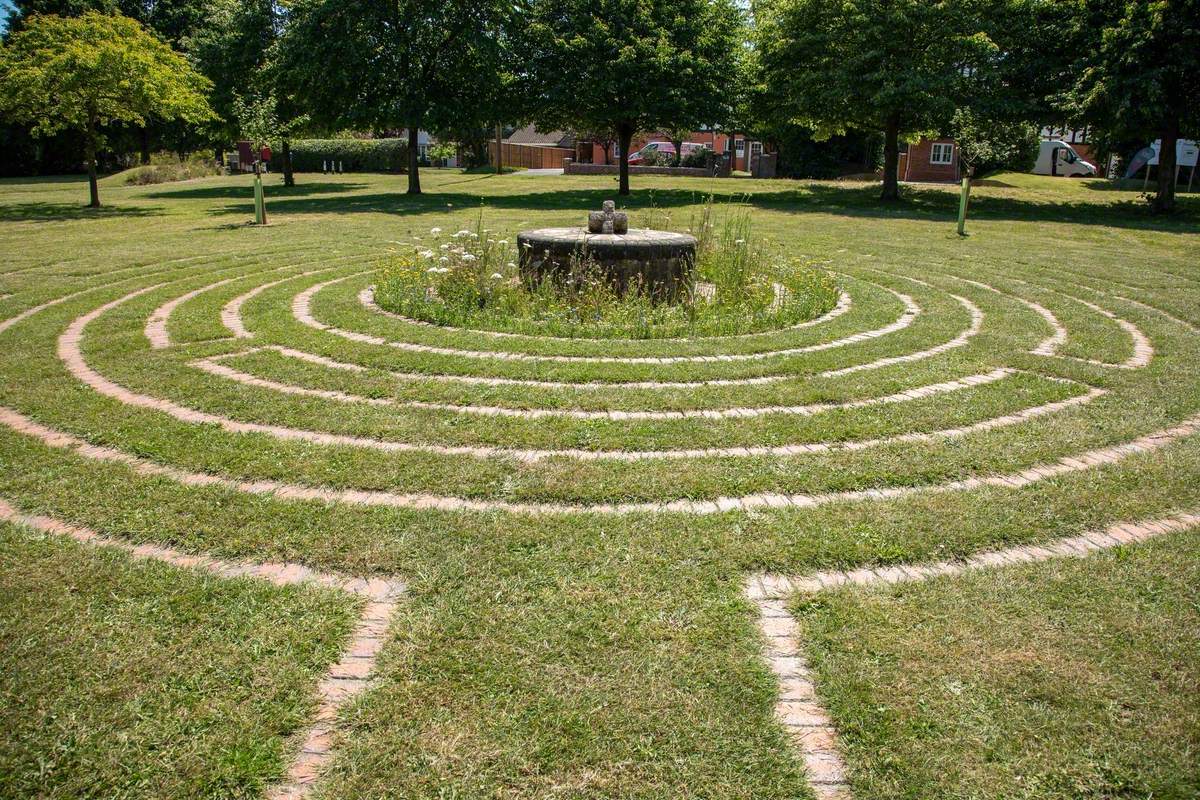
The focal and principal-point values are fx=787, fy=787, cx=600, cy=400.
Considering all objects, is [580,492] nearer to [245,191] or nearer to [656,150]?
[245,191]

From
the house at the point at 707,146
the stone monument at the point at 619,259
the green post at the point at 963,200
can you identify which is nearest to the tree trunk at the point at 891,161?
the green post at the point at 963,200

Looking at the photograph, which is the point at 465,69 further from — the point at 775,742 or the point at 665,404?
the point at 775,742

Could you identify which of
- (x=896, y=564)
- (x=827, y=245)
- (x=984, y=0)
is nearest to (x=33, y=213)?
(x=827, y=245)

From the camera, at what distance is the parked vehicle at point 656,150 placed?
1944 inches

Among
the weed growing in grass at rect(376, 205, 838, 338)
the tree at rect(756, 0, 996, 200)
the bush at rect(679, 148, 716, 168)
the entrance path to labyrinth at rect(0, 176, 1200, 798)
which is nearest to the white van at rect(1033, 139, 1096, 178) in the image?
the bush at rect(679, 148, 716, 168)

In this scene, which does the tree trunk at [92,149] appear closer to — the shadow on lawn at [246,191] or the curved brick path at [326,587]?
the shadow on lawn at [246,191]

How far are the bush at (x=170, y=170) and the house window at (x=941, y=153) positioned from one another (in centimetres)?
3768

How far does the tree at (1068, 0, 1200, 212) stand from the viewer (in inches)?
802

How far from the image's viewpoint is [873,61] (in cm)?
2433

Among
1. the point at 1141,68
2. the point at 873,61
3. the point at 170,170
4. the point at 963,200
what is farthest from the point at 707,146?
the point at 963,200

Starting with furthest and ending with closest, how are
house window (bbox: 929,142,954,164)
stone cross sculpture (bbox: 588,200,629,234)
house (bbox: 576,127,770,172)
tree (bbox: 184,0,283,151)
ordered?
house (bbox: 576,127,770,172), house window (bbox: 929,142,954,164), tree (bbox: 184,0,283,151), stone cross sculpture (bbox: 588,200,629,234)

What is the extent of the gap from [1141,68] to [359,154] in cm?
3919

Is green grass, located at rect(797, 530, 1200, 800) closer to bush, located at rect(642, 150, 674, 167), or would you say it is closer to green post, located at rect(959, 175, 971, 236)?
Answer: green post, located at rect(959, 175, 971, 236)

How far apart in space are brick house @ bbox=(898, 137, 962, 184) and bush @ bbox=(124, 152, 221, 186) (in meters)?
36.5
